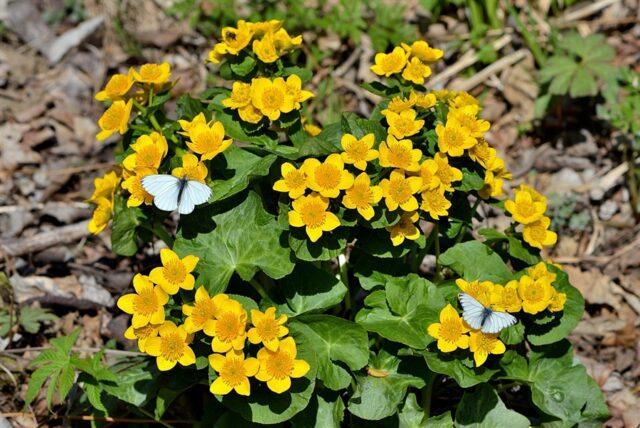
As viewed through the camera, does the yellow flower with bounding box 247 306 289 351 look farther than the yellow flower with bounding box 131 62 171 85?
No

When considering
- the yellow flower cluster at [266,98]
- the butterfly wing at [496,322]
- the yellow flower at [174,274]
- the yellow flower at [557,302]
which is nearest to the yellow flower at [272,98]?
the yellow flower cluster at [266,98]

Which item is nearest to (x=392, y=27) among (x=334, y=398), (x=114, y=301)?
(x=114, y=301)

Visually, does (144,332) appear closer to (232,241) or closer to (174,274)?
(174,274)

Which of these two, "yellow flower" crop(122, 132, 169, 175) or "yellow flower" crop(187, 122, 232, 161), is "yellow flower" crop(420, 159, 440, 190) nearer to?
"yellow flower" crop(187, 122, 232, 161)

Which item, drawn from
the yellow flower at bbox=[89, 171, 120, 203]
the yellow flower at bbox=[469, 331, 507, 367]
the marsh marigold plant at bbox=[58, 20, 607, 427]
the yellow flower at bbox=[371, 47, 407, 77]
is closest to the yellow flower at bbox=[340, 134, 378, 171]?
the marsh marigold plant at bbox=[58, 20, 607, 427]

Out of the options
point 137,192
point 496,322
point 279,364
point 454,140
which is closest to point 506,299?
point 496,322

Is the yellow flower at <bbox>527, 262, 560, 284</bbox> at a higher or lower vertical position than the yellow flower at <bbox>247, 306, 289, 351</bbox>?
higher
